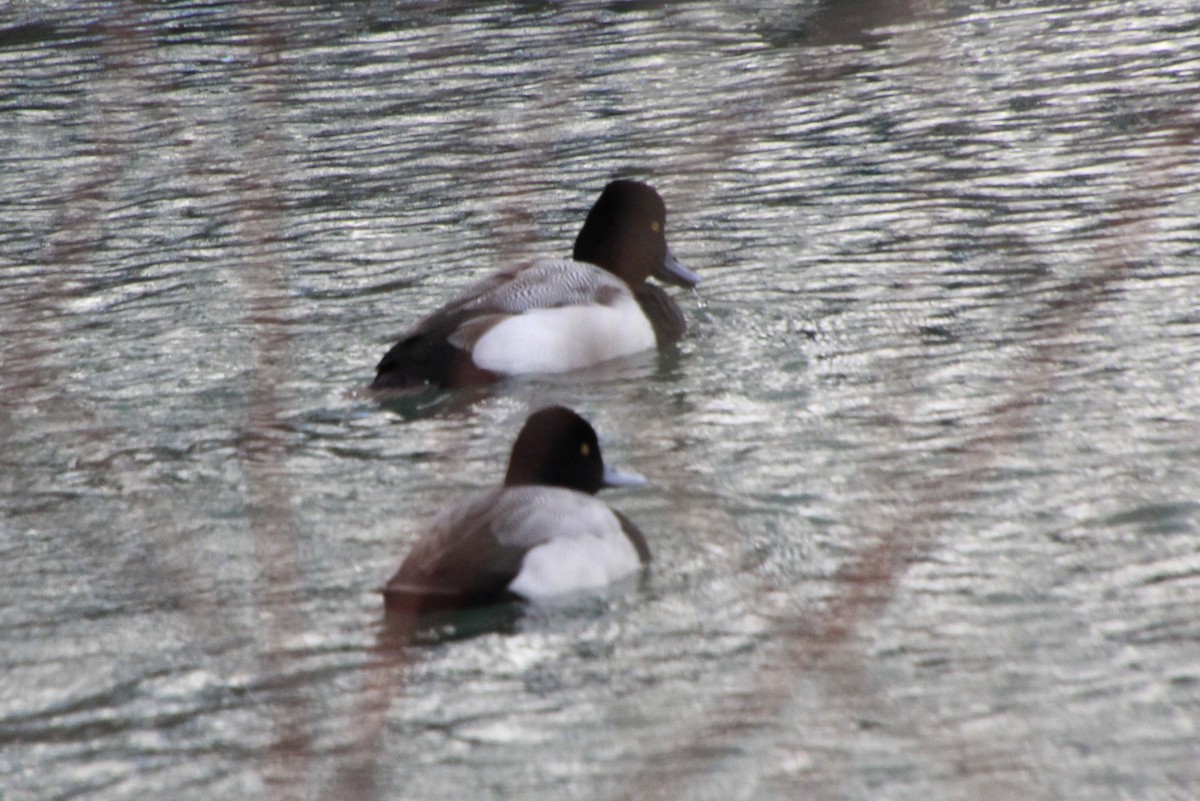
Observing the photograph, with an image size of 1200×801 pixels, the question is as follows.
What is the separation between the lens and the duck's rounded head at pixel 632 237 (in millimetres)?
10523

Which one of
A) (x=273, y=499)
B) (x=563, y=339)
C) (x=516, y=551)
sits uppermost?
(x=273, y=499)

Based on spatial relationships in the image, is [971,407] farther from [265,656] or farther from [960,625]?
[265,656]

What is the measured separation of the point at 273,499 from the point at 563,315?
3705 mm

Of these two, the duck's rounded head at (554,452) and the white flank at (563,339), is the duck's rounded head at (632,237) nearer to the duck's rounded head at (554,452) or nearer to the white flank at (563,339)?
the white flank at (563,339)

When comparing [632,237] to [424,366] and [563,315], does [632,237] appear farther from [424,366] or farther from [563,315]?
[424,366]

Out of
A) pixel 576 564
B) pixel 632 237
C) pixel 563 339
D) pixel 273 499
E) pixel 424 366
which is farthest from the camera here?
pixel 632 237

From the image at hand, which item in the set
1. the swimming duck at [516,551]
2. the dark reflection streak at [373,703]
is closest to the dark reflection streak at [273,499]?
the dark reflection streak at [373,703]

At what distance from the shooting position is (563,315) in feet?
31.4

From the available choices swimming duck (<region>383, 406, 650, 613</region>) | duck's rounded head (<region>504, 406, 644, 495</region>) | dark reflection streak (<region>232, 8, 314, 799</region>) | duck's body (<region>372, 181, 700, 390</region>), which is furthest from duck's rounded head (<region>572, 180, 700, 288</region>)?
swimming duck (<region>383, 406, 650, 613</region>)

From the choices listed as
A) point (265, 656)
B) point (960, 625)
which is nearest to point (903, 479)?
point (960, 625)

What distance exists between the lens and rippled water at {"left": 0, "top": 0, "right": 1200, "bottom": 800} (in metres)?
5.03

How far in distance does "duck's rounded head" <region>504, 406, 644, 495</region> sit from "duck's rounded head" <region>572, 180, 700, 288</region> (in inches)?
152

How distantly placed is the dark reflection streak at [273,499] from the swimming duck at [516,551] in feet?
1.39

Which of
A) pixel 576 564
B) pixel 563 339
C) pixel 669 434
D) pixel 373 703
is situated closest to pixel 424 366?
pixel 563 339
